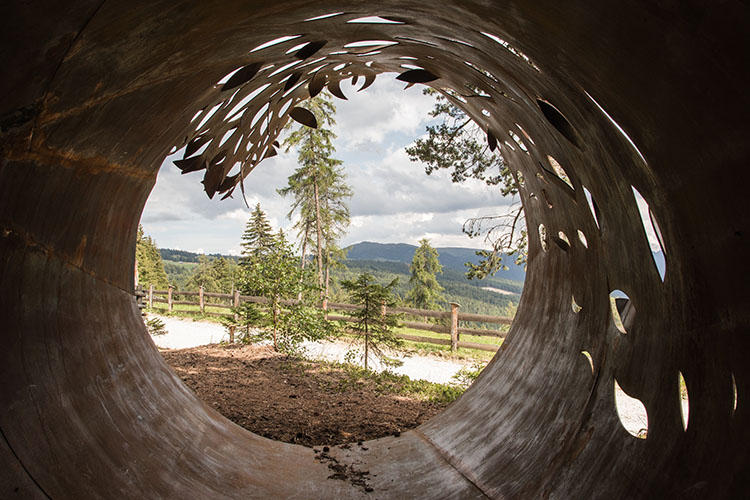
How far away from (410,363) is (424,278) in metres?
27.9

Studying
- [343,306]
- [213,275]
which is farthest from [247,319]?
[213,275]

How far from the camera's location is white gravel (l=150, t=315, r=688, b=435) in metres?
6.77

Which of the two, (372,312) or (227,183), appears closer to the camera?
(227,183)

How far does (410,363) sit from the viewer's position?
34.7 feet

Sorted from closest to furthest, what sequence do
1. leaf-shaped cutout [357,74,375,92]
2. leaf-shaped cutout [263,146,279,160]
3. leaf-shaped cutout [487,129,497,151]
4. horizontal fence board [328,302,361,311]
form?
leaf-shaped cutout [487,129,497,151] → leaf-shaped cutout [357,74,375,92] → leaf-shaped cutout [263,146,279,160] → horizontal fence board [328,302,361,311]

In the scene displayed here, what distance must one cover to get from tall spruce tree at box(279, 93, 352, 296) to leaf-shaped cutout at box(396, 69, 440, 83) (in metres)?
19.9

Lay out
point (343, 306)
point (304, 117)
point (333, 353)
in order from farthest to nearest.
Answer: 1. point (343, 306)
2. point (333, 353)
3. point (304, 117)

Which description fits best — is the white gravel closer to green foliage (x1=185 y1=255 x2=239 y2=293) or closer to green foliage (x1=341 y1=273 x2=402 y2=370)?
green foliage (x1=341 y1=273 x2=402 y2=370)

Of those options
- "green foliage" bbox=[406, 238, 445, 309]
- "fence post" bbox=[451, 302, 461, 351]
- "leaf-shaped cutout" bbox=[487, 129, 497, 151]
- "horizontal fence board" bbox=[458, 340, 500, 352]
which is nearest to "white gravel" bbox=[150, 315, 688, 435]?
"horizontal fence board" bbox=[458, 340, 500, 352]

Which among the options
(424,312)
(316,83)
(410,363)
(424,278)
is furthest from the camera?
(424,278)

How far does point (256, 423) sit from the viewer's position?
15.6 ft

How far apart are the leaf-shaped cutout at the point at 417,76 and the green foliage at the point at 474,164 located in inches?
228

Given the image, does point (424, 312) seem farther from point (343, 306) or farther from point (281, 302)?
point (281, 302)

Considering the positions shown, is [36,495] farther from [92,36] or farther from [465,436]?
[465,436]
